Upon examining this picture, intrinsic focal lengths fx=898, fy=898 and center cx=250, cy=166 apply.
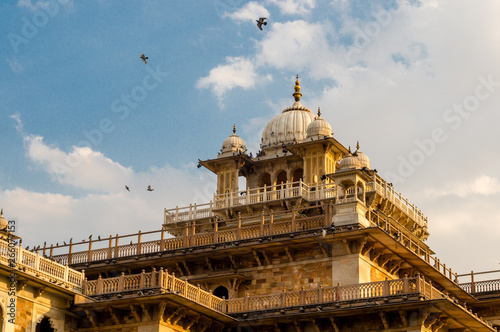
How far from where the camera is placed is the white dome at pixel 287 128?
5488 cm

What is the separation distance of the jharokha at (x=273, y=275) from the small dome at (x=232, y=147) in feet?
12.9

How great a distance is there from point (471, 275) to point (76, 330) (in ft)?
72.1

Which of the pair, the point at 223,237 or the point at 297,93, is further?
the point at 297,93

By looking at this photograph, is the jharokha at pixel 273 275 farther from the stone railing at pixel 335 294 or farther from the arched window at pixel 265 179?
the arched window at pixel 265 179

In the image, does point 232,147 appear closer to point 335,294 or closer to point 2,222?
point 2,222

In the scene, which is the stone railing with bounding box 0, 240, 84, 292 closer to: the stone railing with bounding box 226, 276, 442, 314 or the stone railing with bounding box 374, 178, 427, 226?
the stone railing with bounding box 226, 276, 442, 314

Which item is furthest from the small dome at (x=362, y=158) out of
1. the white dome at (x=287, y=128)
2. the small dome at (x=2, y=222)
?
the small dome at (x=2, y=222)

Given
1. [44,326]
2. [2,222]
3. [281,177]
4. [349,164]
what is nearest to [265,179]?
[281,177]

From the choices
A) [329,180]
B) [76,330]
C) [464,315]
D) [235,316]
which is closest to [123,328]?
[76,330]

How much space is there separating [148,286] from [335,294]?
7.52 metres

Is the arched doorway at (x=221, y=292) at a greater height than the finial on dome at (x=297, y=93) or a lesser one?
lesser

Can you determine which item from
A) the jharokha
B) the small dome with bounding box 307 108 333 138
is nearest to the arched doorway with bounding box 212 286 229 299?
the jharokha

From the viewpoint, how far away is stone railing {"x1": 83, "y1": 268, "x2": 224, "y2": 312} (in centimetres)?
3488

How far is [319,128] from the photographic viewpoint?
51.7m
